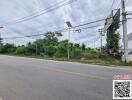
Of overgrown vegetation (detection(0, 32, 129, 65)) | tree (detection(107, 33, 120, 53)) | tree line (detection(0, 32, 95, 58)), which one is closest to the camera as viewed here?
overgrown vegetation (detection(0, 32, 129, 65))

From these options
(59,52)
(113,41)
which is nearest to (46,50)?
(59,52)

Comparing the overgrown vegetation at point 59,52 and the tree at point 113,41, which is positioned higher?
the tree at point 113,41

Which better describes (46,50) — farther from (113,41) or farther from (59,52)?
(113,41)

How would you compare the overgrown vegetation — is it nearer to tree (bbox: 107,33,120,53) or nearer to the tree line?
the tree line

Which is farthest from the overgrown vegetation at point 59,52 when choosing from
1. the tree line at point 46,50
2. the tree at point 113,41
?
the tree at point 113,41

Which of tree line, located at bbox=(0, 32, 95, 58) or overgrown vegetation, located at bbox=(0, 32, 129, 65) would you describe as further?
tree line, located at bbox=(0, 32, 95, 58)

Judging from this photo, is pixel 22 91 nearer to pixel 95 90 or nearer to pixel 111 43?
pixel 95 90

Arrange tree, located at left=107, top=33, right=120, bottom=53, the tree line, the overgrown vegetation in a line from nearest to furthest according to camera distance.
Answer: the overgrown vegetation → the tree line → tree, located at left=107, top=33, right=120, bottom=53

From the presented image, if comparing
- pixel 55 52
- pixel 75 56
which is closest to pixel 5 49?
pixel 55 52

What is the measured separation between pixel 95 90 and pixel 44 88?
1.85 meters

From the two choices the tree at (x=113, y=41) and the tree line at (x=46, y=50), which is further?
the tree at (x=113, y=41)

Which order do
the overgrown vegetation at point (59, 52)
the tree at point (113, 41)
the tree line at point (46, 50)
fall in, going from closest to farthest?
the overgrown vegetation at point (59, 52)
the tree line at point (46, 50)
the tree at point (113, 41)

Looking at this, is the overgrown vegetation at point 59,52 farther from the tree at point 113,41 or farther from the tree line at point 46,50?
the tree at point 113,41

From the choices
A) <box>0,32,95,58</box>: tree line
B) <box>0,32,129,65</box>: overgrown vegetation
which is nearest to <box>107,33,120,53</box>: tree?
<box>0,32,129,65</box>: overgrown vegetation
